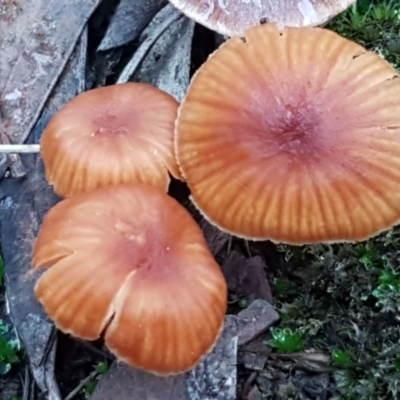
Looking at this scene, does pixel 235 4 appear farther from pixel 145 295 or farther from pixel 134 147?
pixel 145 295

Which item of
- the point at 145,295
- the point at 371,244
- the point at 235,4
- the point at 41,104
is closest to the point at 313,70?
the point at 235,4

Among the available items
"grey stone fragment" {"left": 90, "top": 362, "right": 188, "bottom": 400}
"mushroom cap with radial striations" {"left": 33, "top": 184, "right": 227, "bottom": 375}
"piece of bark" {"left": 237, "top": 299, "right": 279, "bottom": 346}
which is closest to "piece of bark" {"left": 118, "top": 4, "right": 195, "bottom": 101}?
"mushroom cap with radial striations" {"left": 33, "top": 184, "right": 227, "bottom": 375}

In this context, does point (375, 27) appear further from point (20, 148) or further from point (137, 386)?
point (137, 386)

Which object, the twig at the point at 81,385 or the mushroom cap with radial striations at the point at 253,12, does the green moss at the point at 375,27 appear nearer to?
the mushroom cap with radial striations at the point at 253,12

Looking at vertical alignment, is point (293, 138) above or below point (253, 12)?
below

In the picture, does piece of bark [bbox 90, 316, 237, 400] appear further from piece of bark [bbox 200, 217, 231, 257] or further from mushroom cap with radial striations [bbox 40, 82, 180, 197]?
mushroom cap with radial striations [bbox 40, 82, 180, 197]

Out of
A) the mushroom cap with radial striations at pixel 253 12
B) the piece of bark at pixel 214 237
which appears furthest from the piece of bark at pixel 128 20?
the piece of bark at pixel 214 237

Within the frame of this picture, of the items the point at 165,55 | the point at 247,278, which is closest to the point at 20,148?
the point at 165,55
